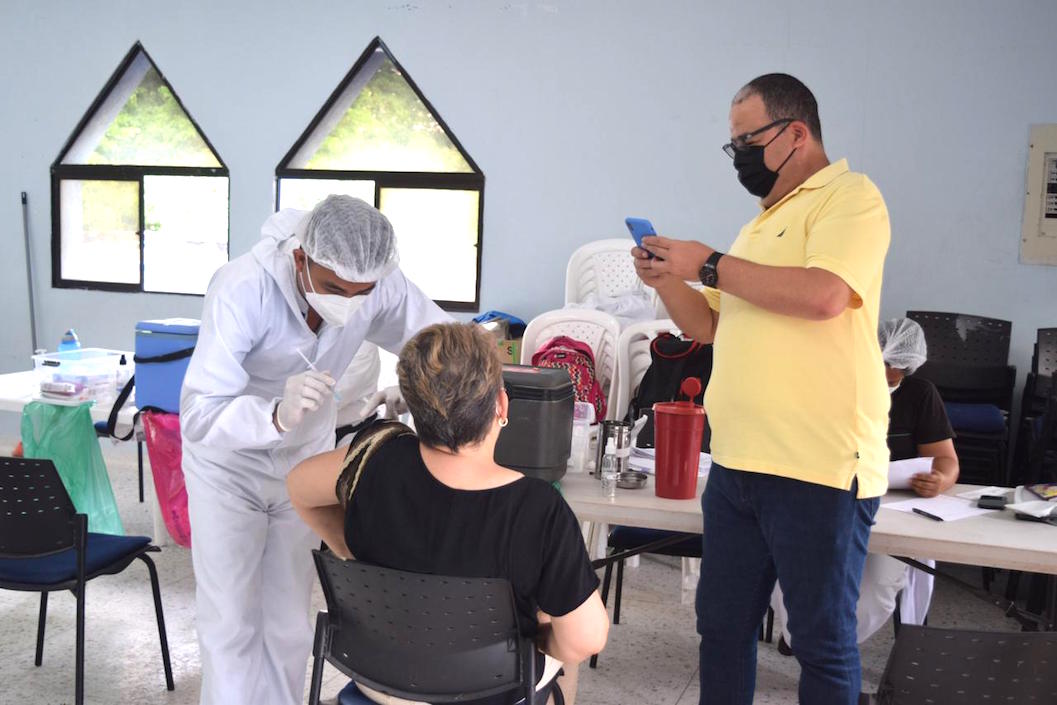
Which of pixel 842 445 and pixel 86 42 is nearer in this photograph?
pixel 842 445

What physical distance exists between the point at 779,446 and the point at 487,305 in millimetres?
3844

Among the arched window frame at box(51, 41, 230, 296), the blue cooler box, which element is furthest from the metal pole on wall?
the blue cooler box

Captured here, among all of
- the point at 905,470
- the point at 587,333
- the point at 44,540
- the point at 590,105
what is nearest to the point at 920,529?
the point at 905,470

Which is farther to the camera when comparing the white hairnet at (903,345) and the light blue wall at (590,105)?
the light blue wall at (590,105)

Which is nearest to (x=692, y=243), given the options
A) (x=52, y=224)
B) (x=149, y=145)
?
(x=149, y=145)

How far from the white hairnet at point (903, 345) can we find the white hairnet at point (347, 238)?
1.46m

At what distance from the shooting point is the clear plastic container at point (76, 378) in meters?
3.58

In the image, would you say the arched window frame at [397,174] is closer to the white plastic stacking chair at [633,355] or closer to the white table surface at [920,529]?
the white plastic stacking chair at [633,355]

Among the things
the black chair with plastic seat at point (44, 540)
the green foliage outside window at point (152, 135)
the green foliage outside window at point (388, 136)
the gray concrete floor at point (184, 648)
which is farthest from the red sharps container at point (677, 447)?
the green foliage outside window at point (152, 135)

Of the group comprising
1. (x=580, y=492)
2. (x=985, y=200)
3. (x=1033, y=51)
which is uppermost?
(x=1033, y=51)

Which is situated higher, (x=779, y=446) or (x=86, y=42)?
(x=86, y=42)

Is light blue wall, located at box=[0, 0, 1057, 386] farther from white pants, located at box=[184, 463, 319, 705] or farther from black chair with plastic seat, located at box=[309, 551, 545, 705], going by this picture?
black chair with plastic seat, located at box=[309, 551, 545, 705]

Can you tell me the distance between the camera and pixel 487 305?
552 cm

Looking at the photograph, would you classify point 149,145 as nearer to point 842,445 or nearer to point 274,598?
point 274,598
